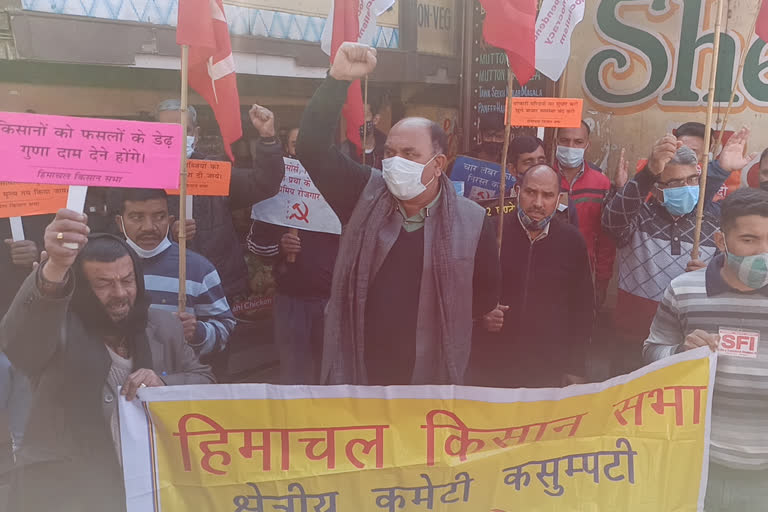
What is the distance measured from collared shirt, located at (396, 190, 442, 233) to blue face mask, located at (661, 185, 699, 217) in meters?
1.33

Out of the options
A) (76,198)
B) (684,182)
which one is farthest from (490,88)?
(76,198)

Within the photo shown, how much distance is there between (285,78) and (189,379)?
2.84 m

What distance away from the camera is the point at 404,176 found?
2.42 m

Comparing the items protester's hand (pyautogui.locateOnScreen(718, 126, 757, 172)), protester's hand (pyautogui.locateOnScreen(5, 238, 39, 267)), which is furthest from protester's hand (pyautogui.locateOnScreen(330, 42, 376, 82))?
protester's hand (pyautogui.locateOnScreen(718, 126, 757, 172))

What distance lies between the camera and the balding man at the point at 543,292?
2.99 meters

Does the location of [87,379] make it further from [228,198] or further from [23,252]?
[228,198]

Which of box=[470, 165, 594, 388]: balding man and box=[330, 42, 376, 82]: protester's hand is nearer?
box=[330, 42, 376, 82]: protester's hand

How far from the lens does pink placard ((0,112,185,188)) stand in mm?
1831

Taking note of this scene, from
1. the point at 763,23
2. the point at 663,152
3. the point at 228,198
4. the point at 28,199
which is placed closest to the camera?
the point at 28,199

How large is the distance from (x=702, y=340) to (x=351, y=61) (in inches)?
61.7

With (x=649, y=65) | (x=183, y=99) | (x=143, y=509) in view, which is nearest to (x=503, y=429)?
(x=143, y=509)

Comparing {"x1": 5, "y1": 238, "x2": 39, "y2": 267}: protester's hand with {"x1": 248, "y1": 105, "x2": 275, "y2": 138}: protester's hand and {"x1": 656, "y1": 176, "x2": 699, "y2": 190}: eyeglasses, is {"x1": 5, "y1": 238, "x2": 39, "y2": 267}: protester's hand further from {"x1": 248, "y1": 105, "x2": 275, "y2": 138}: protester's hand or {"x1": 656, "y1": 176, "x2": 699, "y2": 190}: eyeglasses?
{"x1": 656, "y1": 176, "x2": 699, "y2": 190}: eyeglasses

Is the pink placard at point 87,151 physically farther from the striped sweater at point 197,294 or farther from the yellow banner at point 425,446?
the striped sweater at point 197,294

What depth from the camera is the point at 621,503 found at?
7.38 ft
